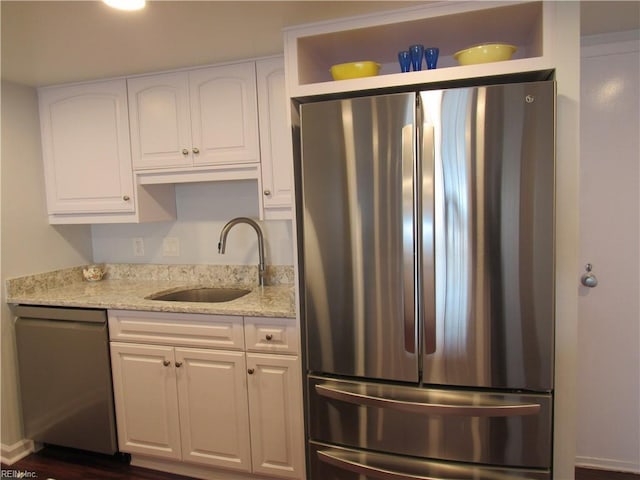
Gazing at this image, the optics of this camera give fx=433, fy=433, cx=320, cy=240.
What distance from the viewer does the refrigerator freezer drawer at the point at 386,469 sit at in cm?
157

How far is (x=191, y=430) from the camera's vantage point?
216 cm

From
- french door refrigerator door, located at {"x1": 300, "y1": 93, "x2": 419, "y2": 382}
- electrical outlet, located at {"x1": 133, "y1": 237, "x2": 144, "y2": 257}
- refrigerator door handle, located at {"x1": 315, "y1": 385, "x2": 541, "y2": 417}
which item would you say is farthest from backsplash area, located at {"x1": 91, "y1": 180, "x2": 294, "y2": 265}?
refrigerator door handle, located at {"x1": 315, "y1": 385, "x2": 541, "y2": 417}

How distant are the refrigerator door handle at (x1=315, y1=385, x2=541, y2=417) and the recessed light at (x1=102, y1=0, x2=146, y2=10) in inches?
62.6

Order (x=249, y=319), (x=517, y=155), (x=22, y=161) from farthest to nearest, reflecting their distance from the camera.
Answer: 1. (x=22, y=161)
2. (x=249, y=319)
3. (x=517, y=155)

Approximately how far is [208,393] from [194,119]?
55.1 inches

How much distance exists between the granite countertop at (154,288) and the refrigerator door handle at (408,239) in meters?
0.55

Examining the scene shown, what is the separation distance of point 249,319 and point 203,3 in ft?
4.28

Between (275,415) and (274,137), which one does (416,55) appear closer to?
(274,137)

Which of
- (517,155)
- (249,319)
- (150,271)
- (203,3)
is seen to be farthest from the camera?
(150,271)

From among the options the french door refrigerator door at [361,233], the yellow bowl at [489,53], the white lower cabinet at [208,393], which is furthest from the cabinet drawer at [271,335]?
the yellow bowl at [489,53]

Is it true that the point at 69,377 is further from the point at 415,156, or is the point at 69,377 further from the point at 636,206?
the point at 636,206

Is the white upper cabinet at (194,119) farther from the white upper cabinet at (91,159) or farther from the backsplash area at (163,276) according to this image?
the backsplash area at (163,276)

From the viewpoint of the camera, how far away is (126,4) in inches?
60.0

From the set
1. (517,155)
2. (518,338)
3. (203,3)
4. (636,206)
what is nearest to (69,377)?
(203,3)
